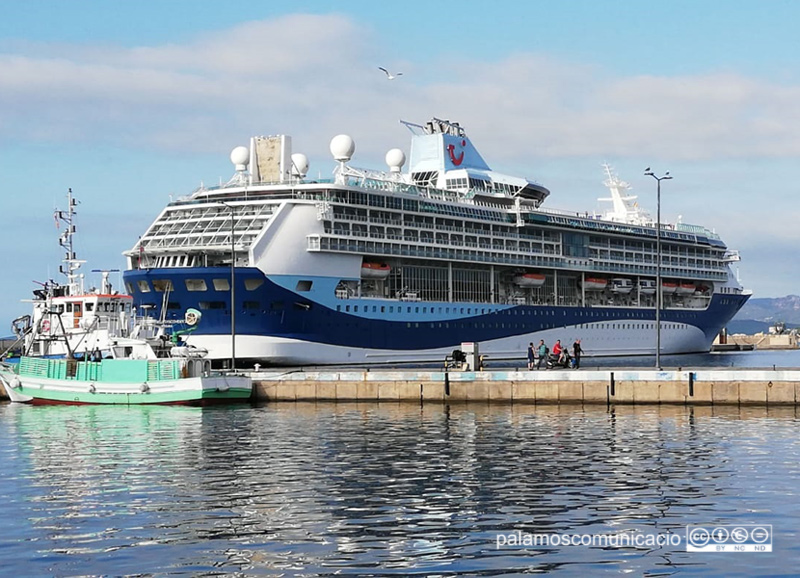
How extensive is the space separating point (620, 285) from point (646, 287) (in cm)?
418

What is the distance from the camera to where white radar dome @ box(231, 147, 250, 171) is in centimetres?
7325

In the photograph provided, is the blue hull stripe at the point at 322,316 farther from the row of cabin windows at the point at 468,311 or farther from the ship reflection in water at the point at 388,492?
the ship reflection in water at the point at 388,492

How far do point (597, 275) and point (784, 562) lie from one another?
7589cm

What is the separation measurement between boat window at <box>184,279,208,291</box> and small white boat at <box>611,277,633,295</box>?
1629 inches

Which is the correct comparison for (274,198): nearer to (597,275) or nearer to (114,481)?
(597,275)

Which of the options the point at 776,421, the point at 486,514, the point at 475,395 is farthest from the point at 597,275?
the point at 486,514

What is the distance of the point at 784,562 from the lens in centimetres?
1652

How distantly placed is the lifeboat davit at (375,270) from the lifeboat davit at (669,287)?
3440 cm

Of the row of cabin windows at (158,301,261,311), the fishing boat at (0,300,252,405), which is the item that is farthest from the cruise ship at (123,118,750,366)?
the fishing boat at (0,300,252,405)

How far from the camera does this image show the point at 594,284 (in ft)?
297

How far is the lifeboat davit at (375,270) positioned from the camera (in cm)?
6975

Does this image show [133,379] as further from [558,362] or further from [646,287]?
[646,287]

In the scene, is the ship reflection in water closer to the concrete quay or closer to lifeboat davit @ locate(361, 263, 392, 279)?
the concrete quay

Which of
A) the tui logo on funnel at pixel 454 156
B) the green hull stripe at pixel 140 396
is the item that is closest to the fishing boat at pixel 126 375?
the green hull stripe at pixel 140 396
